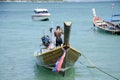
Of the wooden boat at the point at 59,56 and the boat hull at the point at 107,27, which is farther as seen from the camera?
the boat hull at the point at 107,27

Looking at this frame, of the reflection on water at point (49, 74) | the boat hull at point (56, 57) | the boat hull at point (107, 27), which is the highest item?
the boat hull at point (56, 57)

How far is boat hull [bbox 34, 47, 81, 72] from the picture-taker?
21.7 meters

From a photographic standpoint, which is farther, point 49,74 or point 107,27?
point 107,27

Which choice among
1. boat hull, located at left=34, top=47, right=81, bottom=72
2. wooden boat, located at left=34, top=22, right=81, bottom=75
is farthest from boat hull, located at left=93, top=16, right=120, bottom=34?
boat hull, located at left=34, top=47, right=81, bottom=72

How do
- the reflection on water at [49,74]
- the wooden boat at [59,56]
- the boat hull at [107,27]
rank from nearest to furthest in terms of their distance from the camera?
the wooden boat at [59,56], the reflection on water at [49,74], the boat hull at [107,27]

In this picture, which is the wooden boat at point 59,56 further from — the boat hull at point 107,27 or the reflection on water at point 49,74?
the boat hull at point 107,27

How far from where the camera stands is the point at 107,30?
43094mm

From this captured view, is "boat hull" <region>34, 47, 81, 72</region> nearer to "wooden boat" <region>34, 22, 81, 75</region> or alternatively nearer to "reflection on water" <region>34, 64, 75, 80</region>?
"wooden boat" <region>34, 22, 81, 75</region>

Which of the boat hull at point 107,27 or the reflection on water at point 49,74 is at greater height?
the reflection on water at point 49,74

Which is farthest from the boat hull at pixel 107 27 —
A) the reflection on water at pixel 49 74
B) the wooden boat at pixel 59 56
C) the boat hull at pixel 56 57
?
the boat hull at pixel 56 57

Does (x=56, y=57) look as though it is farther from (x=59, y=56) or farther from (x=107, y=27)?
(x=107, y=27)

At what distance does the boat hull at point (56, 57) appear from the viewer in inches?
855

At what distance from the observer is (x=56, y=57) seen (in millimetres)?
22016

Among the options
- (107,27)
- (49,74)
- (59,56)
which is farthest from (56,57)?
(107,27)
